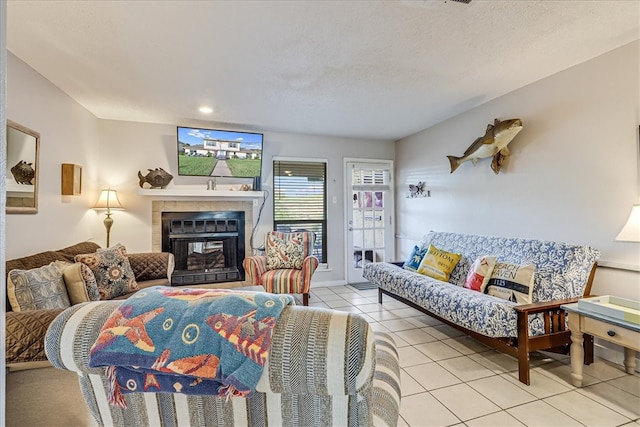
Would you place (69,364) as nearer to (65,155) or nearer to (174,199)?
(65,155)

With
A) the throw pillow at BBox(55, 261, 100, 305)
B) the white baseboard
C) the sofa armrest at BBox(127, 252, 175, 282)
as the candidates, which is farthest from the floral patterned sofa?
the throw pillow at BBox(55, 261, 100, 305)

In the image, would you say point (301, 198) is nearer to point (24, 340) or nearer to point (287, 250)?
point (287, 250)

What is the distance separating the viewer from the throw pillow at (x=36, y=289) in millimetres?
1662

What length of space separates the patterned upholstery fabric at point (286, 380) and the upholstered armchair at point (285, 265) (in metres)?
2.75

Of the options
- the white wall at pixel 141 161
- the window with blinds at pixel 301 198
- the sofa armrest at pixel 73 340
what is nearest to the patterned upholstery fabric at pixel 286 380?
the sofa armrest at pixel 73 340

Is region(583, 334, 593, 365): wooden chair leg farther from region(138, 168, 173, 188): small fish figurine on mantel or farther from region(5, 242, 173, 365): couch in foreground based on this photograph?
region(138, 168, 173, 188): small fish figurine on mantel

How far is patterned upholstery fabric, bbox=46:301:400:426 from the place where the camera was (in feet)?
2.22

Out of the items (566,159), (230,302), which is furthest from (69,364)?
(566,159)

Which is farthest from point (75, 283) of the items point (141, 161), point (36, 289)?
point (141, 161)

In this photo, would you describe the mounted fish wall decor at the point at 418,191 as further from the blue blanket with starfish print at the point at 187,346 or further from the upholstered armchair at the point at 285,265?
the blue blanket with starfish print at the point at 187,346

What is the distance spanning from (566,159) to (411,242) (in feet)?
7.96

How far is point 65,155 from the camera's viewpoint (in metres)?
3.03

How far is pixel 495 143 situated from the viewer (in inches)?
121

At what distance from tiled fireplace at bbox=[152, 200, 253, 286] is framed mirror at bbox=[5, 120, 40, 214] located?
161cm
